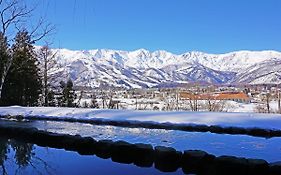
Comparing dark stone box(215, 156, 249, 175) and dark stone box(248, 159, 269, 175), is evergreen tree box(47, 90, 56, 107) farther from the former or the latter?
dark stone box(248, 159, 269, 175)

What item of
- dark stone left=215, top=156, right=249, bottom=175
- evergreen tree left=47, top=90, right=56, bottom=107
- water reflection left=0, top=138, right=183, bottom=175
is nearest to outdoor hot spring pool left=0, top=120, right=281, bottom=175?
water reflection left=0, top=138, right=183, bottom=175

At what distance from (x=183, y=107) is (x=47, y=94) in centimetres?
1329

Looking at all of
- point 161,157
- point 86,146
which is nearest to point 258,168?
point 161,157

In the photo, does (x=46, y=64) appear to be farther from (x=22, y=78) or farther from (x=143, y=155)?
(x=143, y=155)

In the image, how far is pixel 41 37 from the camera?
2084cm

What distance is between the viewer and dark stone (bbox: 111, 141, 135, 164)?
23.0ft

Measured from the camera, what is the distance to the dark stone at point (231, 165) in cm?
584

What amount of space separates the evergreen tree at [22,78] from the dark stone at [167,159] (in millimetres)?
16093

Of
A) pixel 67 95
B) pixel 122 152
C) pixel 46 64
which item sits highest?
pixel 46 64

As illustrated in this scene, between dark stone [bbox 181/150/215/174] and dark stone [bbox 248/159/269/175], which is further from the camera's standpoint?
dark stone [bbox 181/150/215/174]

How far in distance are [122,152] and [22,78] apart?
17.4 meters

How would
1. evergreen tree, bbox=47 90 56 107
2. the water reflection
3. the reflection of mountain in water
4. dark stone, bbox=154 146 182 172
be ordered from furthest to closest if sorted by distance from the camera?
evergreen tree, bbox=47 90 56 107 < dark stone, bbox=154 146 182 172 < the reflection of mountain in water < the water reflection

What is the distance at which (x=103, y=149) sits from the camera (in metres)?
7.60

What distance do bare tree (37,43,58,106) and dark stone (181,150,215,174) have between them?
2059 centimetres
